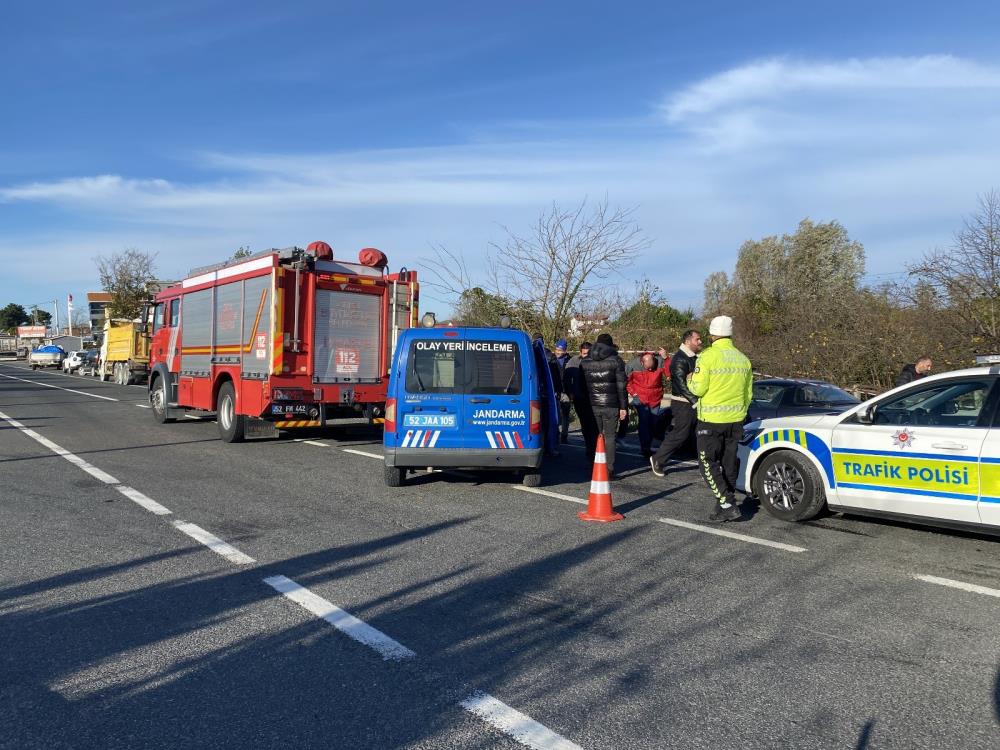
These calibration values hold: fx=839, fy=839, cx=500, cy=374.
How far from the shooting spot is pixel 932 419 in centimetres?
671

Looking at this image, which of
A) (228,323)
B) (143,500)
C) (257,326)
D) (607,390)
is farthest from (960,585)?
(228,323)

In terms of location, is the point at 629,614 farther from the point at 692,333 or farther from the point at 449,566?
the point at 692,333

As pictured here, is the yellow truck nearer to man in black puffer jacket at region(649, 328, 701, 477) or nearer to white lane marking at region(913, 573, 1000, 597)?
man in black puffer jacket at region(649, 328, 701, 477)

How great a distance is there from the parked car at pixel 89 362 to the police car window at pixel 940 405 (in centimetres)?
4423

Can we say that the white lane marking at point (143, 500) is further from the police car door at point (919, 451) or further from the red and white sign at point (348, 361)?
the police car door at point (919, 451)

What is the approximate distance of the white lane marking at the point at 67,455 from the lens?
10.0 m

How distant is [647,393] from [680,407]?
1544mm

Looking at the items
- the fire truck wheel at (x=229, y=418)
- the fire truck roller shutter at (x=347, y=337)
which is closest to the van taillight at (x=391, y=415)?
the fire truck roller shutter at (x=347, y=337)

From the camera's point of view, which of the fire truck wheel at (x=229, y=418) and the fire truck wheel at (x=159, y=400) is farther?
the fire truck wheel at (x=159, y=400)

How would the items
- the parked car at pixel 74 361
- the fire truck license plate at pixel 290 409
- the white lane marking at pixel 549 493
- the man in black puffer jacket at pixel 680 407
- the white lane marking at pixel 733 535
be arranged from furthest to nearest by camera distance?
the parked car at pixel 74 361 → the fire truck license plate at pixel 290 409 → the man in black puffer jacket at pixel 680 407 → the white lane marking at pixel 549 493 → the white lane marking at pixel 733 535

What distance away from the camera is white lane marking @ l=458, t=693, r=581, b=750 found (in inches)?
132

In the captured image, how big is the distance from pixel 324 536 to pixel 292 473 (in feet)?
11.9

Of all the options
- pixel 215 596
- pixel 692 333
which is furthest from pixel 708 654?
pixel 692 333

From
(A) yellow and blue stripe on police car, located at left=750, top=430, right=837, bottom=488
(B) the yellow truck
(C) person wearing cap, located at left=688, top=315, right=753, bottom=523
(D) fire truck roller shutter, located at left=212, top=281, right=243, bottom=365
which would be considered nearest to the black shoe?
(C) person wearing cap, located at left=688, top=315, right=753, bottom=523
